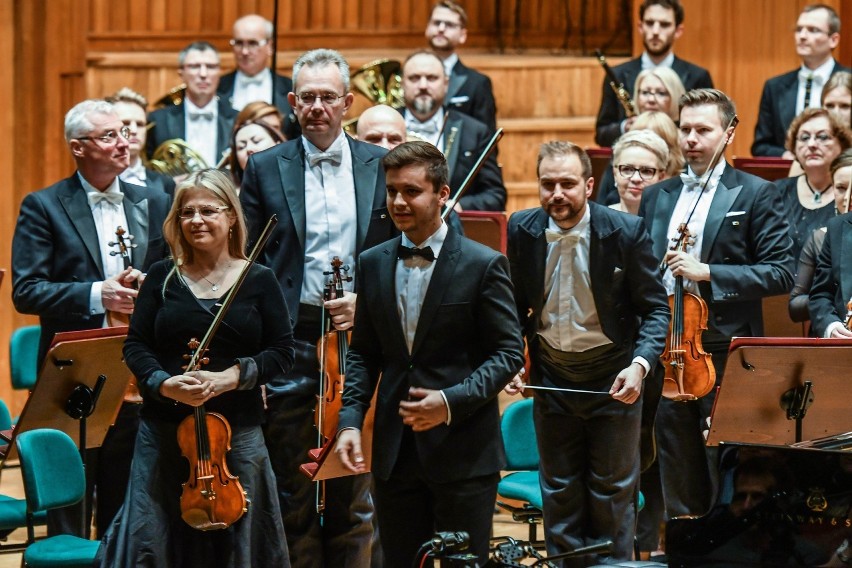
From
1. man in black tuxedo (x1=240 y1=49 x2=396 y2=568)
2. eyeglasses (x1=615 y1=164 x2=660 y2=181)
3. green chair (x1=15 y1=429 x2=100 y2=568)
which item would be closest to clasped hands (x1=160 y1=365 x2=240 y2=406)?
man in black tuxedo (x1=240 y1=49 x2=396 y2=568)

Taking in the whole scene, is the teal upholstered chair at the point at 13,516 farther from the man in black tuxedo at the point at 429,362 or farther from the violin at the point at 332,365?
the man in black tuxedo at the point at 429,362

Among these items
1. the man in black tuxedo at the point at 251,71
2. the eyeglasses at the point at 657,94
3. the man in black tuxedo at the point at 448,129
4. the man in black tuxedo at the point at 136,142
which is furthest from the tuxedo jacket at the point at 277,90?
the eyeglasses at the point at 657,94

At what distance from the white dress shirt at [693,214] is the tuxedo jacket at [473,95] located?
2067 mm

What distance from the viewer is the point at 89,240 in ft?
14.4

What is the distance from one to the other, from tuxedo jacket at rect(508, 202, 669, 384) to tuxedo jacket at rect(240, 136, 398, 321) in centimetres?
38

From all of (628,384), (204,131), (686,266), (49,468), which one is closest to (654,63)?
(204,131)

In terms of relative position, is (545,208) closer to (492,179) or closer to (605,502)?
(605,502)

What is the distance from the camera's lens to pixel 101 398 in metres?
4.16

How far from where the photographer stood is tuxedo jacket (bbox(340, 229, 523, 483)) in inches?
130

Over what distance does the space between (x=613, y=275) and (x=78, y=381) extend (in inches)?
60.4

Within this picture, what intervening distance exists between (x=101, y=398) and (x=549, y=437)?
4.25ft

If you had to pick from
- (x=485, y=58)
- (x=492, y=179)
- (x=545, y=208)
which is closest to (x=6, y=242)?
(x=492, y=179)

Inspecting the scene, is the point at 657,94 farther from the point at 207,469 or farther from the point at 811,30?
the point at 207,469

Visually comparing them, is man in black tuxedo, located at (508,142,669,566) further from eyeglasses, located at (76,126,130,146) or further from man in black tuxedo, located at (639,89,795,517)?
eyeglasses, located at (76,126,130,146)
